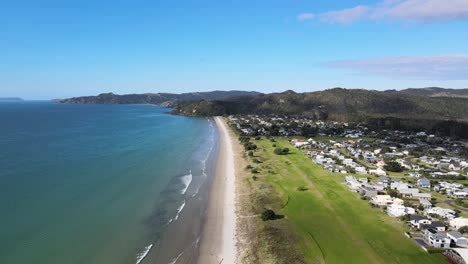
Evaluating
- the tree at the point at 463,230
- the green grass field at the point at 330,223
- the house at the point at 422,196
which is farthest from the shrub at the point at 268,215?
the house at the point at 422,196

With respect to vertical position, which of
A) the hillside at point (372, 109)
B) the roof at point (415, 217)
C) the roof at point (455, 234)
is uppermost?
→ the hillside at point (372, 109)

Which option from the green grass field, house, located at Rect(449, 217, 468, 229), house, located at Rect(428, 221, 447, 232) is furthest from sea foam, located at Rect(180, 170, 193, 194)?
house, located at Rect(449, 217, 468, 229)

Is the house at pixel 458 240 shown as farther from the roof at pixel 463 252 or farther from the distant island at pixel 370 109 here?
the distant island at pixel 370 109

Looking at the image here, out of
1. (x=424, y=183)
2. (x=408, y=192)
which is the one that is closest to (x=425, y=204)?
(x=408, y=192)

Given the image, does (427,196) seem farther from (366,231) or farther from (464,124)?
(464,124)

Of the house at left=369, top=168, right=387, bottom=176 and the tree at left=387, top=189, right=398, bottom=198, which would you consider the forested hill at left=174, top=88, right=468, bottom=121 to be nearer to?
the house at left=369, top=168, right=387, bottom=176

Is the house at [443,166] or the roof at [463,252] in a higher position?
the roof at [463,252]
